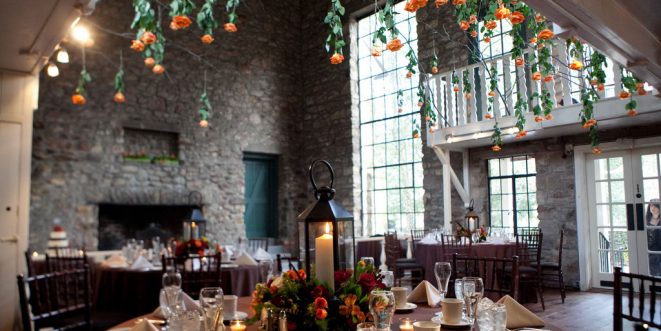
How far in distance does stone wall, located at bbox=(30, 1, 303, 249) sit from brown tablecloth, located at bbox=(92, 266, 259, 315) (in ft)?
11.9

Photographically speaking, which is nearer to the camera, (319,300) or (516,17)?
(319,300)

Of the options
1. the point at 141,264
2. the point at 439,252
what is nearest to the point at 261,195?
the point at 439,252

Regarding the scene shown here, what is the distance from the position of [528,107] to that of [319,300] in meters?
6.37

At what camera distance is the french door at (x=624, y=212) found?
6594mm

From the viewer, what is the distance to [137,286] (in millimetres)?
4492

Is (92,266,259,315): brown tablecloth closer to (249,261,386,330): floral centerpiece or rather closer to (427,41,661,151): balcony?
(249,261,386,330): floral centerpiece

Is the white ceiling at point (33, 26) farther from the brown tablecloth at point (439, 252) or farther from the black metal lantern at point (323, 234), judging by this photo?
the brown tablecloth at point (439, 252)

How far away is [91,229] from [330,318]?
24.6ft

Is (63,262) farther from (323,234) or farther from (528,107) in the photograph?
(528,107)

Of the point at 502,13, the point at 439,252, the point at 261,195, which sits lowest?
the point at 439,252

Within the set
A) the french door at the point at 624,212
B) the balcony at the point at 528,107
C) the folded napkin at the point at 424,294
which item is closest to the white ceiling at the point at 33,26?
the folded napkin at the point at 424,294

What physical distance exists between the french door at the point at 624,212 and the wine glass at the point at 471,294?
18.7 ft

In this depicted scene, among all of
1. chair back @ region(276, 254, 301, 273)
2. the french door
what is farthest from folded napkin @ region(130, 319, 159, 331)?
the french door

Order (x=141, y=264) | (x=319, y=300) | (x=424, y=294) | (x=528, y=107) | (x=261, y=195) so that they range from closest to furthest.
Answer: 1. (x=319, y=300)
2. (x=424, y=294)
3. (x=141, y=264)
4. (x=528, y=107)
5. (x=261, y=195)
